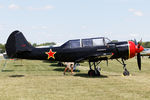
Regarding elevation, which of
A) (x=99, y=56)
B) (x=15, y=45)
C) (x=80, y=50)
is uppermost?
(x=15, y=45)

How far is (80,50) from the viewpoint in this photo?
14.4 meters

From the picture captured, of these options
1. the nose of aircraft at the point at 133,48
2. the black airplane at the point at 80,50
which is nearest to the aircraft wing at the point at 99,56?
the black airplane at the point at 80,50

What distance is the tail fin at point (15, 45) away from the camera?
47.7ft

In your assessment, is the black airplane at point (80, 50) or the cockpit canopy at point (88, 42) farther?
the cockpit canopy at point (88, 42)

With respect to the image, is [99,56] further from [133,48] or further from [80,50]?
[133,48]

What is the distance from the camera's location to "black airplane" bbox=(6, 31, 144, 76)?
45.6 ft

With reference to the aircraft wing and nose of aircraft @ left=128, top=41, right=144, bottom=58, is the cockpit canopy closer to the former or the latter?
the aircraft wing

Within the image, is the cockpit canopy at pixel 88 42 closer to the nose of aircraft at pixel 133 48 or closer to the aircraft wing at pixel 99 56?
the aircraft wing at pixel 99 56

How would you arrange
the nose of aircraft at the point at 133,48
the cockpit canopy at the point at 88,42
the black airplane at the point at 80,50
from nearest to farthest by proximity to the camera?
the nose of aircraft at the point at 133,48 → the black airplane at the point at 80,50 → the cockpit canopy at the point at 88,42

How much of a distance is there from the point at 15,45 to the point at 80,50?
188 inches

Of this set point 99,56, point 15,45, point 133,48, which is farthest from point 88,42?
point 15,45

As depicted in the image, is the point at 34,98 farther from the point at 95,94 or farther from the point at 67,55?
the point at 67,55

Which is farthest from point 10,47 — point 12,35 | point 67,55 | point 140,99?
point 140,99

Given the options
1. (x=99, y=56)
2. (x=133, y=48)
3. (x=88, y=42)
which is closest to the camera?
(x=99, y=56)
